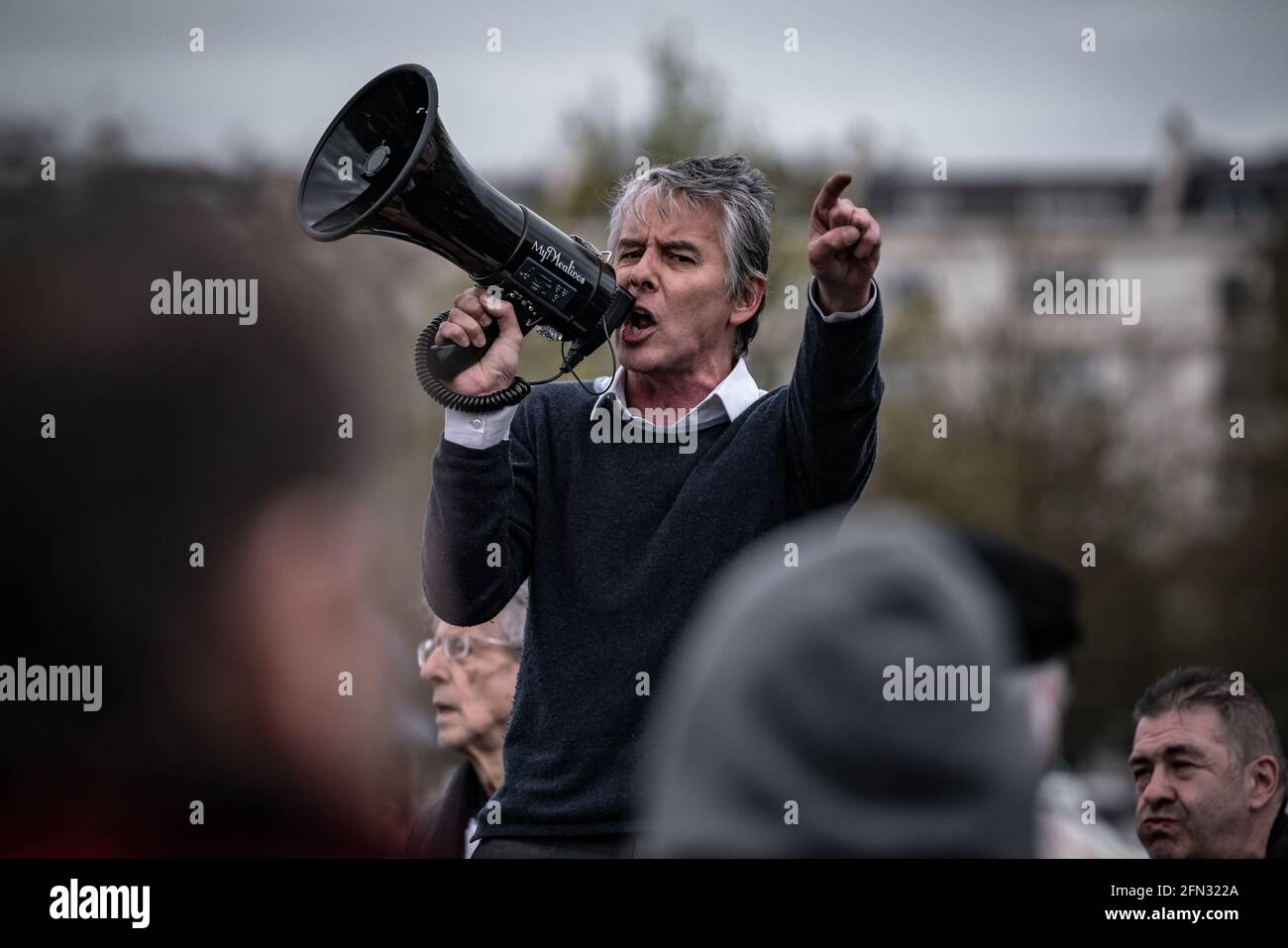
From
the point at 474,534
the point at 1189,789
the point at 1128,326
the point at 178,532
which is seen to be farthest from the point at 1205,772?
the point at 1128,326

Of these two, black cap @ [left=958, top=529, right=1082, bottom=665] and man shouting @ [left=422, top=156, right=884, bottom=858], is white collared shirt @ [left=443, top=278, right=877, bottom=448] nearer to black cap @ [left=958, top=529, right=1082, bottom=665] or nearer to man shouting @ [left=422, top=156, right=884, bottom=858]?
man shouting @ [left=422, top=156, right=884, bottom=858]

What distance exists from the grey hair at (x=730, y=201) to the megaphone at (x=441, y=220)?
22 cm

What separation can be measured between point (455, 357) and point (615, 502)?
1.40 ft

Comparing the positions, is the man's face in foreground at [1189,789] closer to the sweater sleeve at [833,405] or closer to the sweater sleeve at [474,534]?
the sweater sleeve at [833,405]

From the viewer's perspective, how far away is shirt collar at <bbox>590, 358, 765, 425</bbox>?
10.7 ft

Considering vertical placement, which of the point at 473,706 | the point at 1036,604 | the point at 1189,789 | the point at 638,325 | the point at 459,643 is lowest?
the point at 1189,789

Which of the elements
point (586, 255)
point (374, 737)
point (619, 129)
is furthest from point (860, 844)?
point (619, 129)

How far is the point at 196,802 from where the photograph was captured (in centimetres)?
159

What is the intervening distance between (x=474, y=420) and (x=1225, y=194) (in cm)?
3672

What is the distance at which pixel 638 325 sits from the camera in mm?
3332

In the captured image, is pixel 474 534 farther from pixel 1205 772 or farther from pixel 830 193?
pixel 1205 772

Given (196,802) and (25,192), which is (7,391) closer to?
(25,192)

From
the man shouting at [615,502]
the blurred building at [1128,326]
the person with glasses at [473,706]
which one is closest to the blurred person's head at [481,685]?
the person with glasses at [473,706]

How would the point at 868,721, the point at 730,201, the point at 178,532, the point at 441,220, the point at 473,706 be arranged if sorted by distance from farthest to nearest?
the point at 473,706
the point at 730,201
the point at 441,220
the point at 178,532
the point at 868,721
